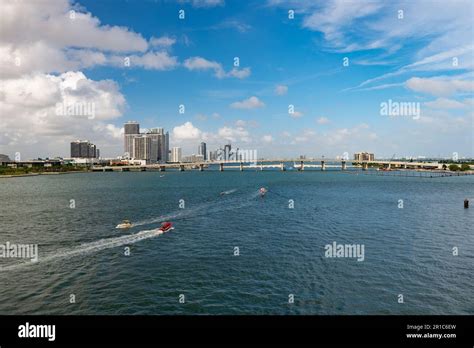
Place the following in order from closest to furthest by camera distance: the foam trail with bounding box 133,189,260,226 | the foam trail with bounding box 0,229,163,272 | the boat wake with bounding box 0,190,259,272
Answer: the foam trail with bounding box 0,229,163,272 < the boat wake with bounding box 0,190,259,272 < the foam trail with bounding box 133,189,260,226

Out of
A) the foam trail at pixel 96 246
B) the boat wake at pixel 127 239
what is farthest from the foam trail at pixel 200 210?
the foam trail at pixel 96 246

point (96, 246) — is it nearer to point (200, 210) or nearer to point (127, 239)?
point (127, 239)

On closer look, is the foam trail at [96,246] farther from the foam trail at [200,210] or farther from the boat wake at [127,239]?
the foam trail at [200,210]

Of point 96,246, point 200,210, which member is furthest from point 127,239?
point 200,210

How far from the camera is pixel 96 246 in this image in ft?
136

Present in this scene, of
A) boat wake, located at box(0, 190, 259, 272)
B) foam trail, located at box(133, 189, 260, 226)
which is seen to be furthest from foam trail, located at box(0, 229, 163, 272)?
foam trail, located at box(133, 189, 260, 226)

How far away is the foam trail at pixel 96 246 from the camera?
35.0 metres

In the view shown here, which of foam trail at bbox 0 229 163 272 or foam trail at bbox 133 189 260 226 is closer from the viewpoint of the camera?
foam trail at bbox 0 229 163 272

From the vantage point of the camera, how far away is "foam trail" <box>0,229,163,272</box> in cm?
3495

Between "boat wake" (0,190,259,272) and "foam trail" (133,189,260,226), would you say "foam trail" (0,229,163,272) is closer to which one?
"boat wake" (0,190,259,272)
